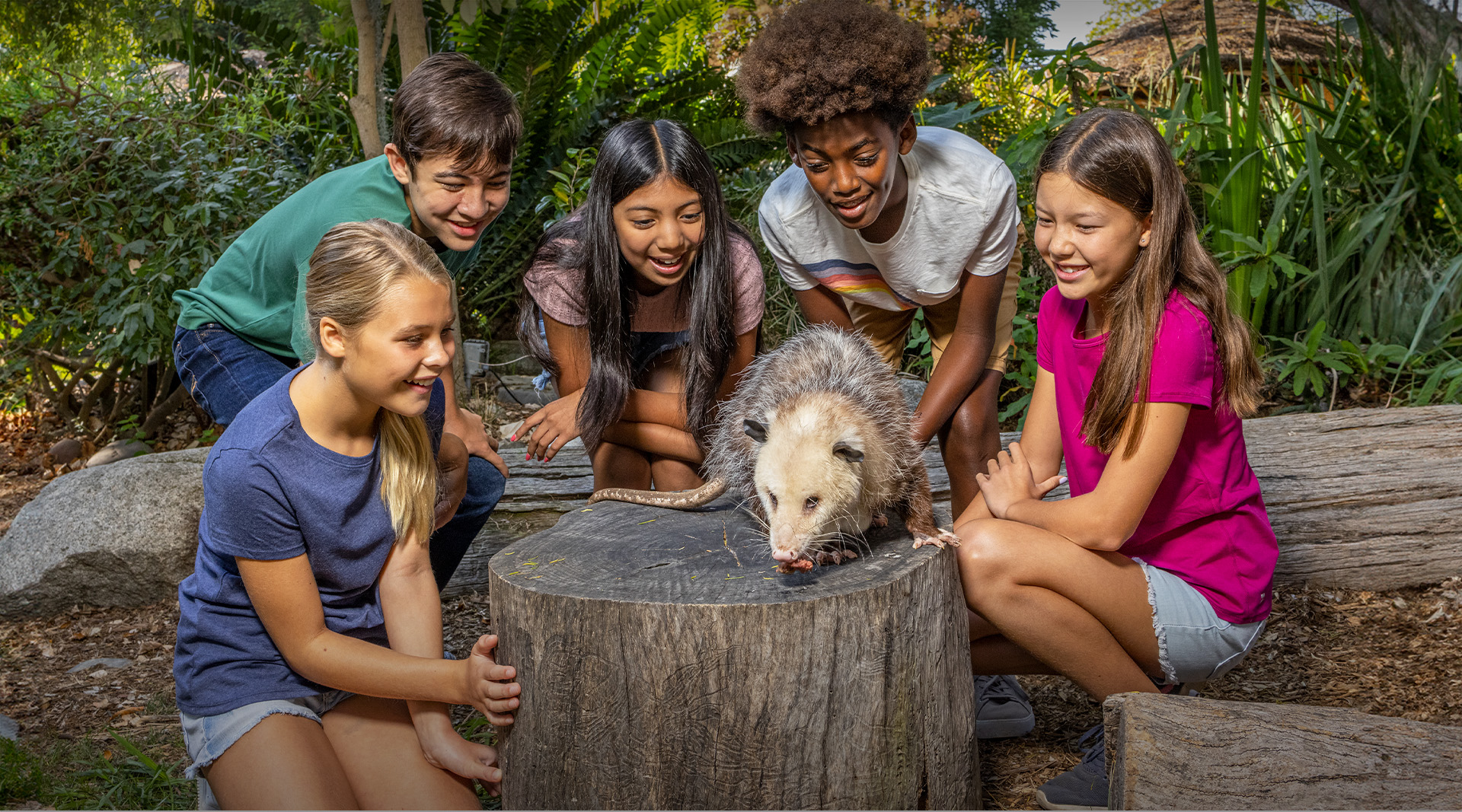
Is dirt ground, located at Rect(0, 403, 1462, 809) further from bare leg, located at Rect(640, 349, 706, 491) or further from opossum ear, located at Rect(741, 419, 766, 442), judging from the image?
opossum ear, located at Rect(741, 419, 766, 442)

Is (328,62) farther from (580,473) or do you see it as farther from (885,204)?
(885,204)

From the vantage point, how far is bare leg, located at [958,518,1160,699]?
2.48 m

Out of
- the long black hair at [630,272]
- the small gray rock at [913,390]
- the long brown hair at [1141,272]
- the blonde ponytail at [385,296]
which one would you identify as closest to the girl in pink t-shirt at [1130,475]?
the long brown hair at [1141,272]

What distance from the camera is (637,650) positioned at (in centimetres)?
206

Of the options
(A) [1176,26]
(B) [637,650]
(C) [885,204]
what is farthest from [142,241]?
(A) [1176,26]

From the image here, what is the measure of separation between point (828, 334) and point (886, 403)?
1.17 ft

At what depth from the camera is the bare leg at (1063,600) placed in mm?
2480

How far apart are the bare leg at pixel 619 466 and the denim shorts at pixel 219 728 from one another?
55.7 inches

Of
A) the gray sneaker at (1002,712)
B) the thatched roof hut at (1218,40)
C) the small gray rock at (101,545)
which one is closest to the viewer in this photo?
the gray sneaker at (1002,712)

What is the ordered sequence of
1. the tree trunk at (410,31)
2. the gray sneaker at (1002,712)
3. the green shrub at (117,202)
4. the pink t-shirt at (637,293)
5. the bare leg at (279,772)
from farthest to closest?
1. the green shrub at (117,202)
2. the tree trunk at (410,31)
3. the pink t-shirt at (637,293)
4. the gray sneaker at (1002,712)
5. the bare leg at (279,772)

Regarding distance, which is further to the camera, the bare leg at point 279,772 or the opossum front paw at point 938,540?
the opossum front paw at point 938,540

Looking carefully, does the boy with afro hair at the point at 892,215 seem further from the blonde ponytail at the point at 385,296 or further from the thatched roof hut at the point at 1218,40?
the thatched roof hut at the point at 1218,40

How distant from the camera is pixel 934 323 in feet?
12.2

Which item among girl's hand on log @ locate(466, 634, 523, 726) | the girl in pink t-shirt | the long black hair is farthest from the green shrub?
the girl in pink t-shirt
